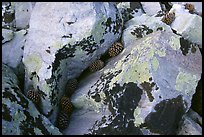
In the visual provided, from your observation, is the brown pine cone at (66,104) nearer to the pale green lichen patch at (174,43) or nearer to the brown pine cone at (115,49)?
the brown pine cone at (115,49)

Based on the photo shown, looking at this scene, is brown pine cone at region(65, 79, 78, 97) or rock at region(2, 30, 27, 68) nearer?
brown pine cone at region(65, 79, 78, 97)

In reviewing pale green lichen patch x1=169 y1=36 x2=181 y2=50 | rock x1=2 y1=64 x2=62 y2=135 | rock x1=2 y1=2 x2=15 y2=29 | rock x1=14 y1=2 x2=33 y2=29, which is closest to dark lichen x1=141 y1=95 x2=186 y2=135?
pale green lichen patch x1=169 y1=36 x2=181 y2=50

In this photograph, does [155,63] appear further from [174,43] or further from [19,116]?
[19,116]

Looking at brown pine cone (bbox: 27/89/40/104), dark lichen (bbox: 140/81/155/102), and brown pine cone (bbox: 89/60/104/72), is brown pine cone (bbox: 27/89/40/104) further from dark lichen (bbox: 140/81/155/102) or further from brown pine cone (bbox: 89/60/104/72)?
dark lichen (bbox: 140/81/155/102)

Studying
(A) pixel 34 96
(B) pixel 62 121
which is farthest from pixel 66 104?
(A) pixel 34 96

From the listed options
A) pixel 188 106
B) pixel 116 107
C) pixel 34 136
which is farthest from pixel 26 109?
pixel 188 106
